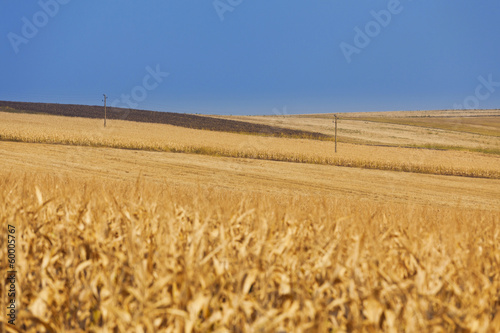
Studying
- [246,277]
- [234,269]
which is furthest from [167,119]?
[246,277]

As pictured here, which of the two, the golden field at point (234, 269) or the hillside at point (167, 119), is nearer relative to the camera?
the golden field at point (234, 269)

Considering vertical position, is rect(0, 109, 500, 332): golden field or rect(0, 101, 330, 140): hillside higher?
rect(0, 101, 330, 140): hillside

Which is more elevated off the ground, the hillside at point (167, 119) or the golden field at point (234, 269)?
the hillside at point (167, 119)

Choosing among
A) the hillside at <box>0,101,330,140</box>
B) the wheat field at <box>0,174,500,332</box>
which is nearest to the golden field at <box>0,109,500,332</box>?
the wheat field at <box>0,174,500,332</box>

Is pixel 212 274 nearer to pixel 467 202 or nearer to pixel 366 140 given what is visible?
pixel 467 202

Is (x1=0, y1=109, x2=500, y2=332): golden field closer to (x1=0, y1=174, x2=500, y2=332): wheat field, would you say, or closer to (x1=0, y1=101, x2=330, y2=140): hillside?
(x1=0, y1=174, x2=500, y2=332): wheat field

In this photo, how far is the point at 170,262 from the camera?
8.84 feet

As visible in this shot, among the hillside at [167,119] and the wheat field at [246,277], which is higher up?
the hillside at [167,119]

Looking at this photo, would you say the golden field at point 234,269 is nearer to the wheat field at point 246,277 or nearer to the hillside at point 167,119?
the wheat field at point 246,277

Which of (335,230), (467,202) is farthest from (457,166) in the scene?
(335,230)

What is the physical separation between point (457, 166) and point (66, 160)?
27221mm

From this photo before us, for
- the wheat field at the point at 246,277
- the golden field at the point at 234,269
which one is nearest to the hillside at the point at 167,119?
the golden field at the point at 234,269

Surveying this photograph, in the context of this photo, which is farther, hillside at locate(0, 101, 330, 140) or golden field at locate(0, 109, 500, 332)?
hillside at locate(0, 101, 330, 140)

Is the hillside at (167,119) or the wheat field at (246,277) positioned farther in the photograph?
the hillside at (167,119)
